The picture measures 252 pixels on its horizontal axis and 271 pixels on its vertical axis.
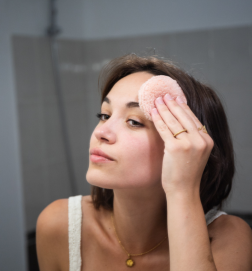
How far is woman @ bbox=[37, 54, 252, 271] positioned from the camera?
0.59 metres

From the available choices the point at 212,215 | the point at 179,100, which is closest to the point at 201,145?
the point at 179,100

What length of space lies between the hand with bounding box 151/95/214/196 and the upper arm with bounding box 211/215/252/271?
8.4 inches

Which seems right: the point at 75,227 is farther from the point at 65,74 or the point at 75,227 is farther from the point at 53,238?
the point at 65,74

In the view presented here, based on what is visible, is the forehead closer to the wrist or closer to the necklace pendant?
the wrist

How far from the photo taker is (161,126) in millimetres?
626

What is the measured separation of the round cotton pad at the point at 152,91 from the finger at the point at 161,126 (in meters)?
0.02

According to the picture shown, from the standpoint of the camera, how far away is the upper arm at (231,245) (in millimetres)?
667

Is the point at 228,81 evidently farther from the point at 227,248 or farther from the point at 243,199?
the point at 227,248

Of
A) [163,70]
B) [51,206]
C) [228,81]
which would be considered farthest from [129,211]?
[228,81]

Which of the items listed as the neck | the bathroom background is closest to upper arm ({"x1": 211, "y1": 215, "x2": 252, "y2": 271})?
the neck

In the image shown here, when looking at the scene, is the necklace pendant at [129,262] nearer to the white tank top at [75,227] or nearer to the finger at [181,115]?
the white tank top at [75,227]

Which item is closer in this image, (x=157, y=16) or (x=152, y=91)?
(x=152, y=91)

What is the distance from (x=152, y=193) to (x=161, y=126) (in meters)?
0.25

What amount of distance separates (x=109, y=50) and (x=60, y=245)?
1.33 metres
